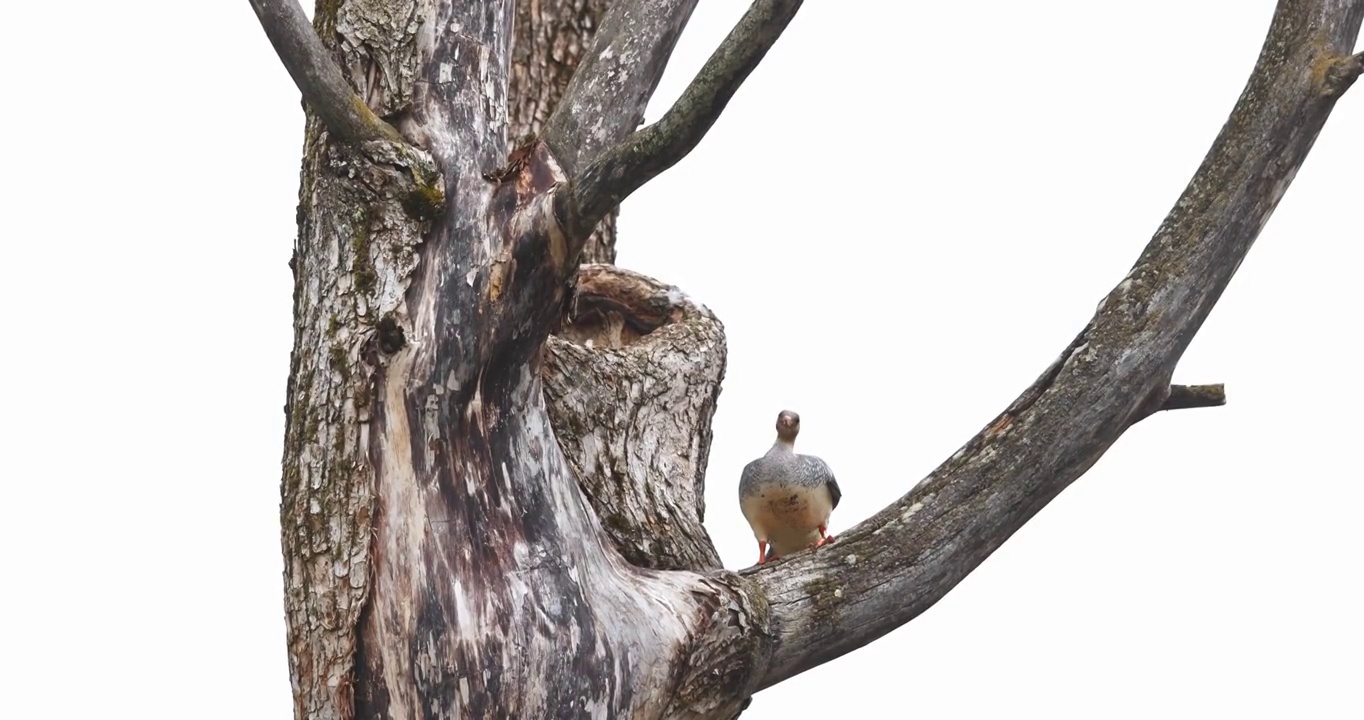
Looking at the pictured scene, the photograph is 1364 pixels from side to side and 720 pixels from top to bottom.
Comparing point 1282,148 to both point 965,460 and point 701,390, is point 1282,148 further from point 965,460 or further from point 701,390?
point 701,390

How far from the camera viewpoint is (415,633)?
3727 mm

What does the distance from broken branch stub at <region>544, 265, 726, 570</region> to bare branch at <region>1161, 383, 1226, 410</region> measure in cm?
140

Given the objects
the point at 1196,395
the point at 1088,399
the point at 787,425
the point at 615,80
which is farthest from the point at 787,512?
the point at 615,80

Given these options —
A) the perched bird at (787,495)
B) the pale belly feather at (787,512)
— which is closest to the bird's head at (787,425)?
the perched bird at (787,495)

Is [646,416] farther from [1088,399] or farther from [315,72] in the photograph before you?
[315,72]

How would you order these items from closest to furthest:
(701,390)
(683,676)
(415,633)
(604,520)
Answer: (415,633) → (683,676) → (604,520) → (701,390)

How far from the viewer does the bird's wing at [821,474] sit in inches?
190

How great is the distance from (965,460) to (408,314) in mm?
1553

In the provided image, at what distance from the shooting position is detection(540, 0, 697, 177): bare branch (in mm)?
4308

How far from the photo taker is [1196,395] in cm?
419

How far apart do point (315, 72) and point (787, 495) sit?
6.48ft

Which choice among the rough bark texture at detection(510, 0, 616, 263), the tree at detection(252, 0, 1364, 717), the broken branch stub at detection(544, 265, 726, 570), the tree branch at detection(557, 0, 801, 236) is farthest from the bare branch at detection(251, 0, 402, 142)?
the rough bark texture at detection(510, 0, 616, 263)

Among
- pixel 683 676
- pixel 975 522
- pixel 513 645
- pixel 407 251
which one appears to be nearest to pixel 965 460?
pixel 975 522

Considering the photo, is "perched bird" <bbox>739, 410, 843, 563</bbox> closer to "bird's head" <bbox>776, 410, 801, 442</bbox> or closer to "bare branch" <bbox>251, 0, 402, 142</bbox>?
"bird's head" <bbox>776, 410, 801, 442</bbox>
